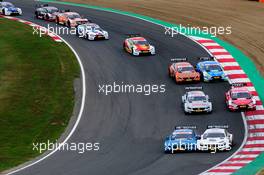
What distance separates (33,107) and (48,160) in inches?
402

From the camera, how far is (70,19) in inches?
2886

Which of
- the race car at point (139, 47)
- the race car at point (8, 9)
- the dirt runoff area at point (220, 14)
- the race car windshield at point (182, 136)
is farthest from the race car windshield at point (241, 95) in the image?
the race car at point (8, 9)

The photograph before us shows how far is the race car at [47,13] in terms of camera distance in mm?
76812

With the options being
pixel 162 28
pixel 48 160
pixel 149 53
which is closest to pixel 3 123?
pixel 48 160

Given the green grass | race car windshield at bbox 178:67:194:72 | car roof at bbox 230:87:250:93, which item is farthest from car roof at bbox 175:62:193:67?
the green grass

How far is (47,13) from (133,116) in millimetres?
28262

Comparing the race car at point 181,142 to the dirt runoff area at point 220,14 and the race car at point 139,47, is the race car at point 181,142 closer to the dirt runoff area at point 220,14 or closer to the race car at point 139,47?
the dirt runoff area at point 220,14

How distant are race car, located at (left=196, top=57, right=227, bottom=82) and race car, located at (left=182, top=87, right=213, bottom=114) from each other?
494cm

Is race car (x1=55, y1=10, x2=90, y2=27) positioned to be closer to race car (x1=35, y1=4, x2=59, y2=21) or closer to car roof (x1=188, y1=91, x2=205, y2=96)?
race car (x1=35, y1=4, x2=59, y2=21)

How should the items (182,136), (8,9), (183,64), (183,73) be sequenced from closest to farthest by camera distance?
(182,136)
(183,73)
(183,64)
(8,9)

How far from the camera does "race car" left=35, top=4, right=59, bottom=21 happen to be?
76812 mm

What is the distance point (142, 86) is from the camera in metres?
57.1

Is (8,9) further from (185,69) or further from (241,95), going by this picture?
(241,95)

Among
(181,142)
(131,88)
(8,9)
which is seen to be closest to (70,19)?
(8,9)
